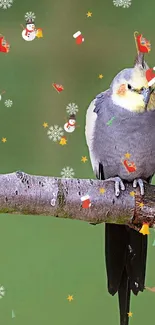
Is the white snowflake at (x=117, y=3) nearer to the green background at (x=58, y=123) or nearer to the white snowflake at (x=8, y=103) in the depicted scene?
the green background at (x=58, y=123)

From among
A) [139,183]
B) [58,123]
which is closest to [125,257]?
[139,183]

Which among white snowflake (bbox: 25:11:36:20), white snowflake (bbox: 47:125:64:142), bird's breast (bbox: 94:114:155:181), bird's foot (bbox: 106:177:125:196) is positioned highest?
white snowflake (bbox: 25:11:36:20)

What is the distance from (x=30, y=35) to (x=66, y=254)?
55cm

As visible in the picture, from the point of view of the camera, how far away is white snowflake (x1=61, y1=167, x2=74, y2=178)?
50.7 inches

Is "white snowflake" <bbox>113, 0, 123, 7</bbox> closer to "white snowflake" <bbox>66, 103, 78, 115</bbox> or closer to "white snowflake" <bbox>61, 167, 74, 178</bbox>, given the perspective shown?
"white snowflake" <bbox>66, 103, 78, 115</bbox>

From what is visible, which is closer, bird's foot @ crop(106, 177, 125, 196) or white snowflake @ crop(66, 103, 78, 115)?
bird's foot @ crop(106, 177, 125, 196)

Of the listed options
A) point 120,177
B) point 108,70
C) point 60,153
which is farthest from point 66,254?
point 108,70

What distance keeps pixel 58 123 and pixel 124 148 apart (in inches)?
12.5

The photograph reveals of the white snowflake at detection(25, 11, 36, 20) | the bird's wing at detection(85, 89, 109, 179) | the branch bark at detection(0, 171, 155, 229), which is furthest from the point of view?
the white snowflake at detection(25, 11, 36, 20)

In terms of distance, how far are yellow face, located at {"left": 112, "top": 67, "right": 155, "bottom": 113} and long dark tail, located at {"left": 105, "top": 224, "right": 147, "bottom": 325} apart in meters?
0.25

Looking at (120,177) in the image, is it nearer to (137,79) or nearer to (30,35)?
(137,79)

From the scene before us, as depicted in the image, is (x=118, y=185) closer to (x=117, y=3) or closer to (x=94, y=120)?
(x=94, y=120)

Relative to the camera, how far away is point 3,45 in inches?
51.3
